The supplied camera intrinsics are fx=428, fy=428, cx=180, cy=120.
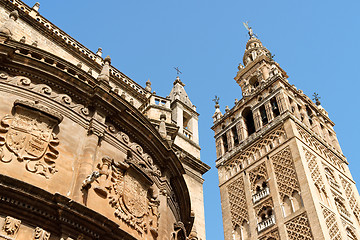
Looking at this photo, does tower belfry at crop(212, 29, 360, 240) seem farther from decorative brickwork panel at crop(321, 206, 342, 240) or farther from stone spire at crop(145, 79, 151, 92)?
stone spire at crop(145, 79, 151, 92)

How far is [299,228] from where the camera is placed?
91.7 feet

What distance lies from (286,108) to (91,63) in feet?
73.2

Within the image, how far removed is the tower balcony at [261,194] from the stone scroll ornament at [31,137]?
80.2ft

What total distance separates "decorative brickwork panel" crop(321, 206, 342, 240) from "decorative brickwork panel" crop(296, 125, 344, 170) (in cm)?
691

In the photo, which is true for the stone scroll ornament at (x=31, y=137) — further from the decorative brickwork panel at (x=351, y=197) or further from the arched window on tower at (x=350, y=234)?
the decorative brickwork panel at (x=351, y=197)

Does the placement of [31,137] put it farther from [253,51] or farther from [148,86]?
[253,51]

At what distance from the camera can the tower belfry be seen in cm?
2902

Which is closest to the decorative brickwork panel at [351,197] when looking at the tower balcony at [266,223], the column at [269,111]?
the tower balcony at [266,223]

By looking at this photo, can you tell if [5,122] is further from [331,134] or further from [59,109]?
[331,134]

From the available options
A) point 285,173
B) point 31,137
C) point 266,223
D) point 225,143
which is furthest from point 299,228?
point 31,137

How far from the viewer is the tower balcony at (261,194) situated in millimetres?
32406

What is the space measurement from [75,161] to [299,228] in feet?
70.0

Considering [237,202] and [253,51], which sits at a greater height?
[253,51]

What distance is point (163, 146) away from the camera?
12.9m
